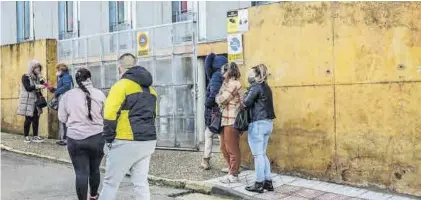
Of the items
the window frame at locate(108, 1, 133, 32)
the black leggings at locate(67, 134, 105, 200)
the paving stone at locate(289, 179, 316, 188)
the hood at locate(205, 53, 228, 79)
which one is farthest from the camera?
the window frame at locate(108, 1, 133, 32)

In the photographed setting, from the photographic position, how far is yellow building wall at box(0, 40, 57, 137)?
39.9ft

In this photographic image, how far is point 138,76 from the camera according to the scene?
16.9 ft

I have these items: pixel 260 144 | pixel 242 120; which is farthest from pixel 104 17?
pixel 260 144

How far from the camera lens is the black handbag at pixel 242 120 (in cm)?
679

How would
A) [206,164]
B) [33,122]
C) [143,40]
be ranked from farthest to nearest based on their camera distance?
[33,122] → [143,40] → [206,164]

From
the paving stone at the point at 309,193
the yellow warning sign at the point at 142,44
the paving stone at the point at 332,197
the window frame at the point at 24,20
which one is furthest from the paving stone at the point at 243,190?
the window frame at the point at 24,20

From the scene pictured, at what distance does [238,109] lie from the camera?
7008mm

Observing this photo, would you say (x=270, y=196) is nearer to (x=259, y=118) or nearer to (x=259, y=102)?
(x=259, y=118)

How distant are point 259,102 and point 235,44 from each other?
1.75 meters

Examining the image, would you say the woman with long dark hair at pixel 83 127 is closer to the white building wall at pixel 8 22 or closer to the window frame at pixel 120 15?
the window frame at pixel 120 15

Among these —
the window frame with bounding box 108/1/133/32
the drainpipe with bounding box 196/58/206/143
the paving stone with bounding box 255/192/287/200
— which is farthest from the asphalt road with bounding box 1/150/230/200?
the window frame with bounding box 108/1/133/32

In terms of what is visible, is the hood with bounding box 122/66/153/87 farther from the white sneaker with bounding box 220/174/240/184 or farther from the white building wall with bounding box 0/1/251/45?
the white building wall with bounding box 0/1/251/45

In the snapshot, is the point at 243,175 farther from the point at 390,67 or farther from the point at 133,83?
the point at 133,83

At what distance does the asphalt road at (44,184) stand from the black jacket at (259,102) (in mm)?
1269
